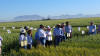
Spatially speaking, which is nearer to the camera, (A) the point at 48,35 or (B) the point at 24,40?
(B) the point at 24,40

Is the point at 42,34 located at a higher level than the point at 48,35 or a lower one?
higher

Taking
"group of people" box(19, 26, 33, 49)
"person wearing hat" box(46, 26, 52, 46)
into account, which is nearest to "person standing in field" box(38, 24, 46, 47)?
"person wearing hat" box(46, 26, 52, 46)

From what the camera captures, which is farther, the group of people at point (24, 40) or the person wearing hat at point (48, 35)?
the person wearing hat at point (48, 35)

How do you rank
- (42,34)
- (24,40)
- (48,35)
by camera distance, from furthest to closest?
(48,35) < (42,34) < (24,40)

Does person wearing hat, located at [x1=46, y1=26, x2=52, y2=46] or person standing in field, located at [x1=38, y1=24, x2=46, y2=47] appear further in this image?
person wearing hat, located at [x1=46, y1=26, x2=52, y2=46]

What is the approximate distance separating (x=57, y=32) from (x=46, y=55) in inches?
223

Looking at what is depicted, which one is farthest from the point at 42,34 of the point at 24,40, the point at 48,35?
the point at 24,40

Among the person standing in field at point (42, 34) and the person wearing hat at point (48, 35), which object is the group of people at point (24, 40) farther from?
the person wearing hat at point (48, 35)

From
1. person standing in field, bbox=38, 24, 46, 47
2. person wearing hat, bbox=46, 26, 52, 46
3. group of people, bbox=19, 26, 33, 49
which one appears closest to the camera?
group of people, bbox=19, 26, 33, 49

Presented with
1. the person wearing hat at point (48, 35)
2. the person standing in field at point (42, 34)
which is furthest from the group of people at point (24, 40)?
the person wearing hat at point (48, 35)

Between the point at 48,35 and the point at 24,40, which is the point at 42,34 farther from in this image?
the point at 24,40

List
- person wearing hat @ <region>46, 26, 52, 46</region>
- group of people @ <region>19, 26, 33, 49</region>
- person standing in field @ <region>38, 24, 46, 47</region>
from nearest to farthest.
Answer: group of people @ <region>19, 26, 33, 49</region>
person standing in field @ <region>38, 24, 46, 47</region>
person wearing hat @ <region>46, 26, 52, 46</region>

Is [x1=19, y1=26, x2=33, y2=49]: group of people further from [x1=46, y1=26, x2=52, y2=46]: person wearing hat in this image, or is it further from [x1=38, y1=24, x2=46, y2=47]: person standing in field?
[x1=46, y1=26, x2=52, y2=46]: person wearing hat

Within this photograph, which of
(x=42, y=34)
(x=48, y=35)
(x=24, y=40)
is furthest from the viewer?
(x=48, y=35)
